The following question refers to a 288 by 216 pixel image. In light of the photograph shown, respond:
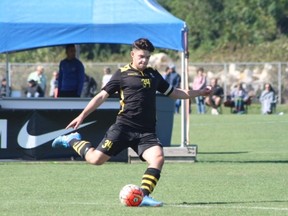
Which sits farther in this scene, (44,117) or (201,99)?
(201,99)

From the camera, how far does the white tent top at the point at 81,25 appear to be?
685 inches

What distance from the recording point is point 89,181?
14.3 meters

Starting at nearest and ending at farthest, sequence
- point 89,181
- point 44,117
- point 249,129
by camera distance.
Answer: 1. point 89,181
2. point 44,117
3. point 249,129

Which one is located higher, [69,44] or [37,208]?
[69,44]

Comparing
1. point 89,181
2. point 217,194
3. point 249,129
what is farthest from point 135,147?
point 249,129

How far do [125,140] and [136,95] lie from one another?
0.52 meters

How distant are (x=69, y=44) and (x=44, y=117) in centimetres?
140

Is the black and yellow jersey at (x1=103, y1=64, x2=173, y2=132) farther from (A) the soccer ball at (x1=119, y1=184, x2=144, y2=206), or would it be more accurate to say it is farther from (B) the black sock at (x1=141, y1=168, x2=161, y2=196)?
(A) the soccer ball at (x1=119, y1=184, x2=144, y2=206)

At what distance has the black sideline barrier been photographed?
17.8 meters

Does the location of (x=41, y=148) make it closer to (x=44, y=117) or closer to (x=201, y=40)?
(x=44, y=117)

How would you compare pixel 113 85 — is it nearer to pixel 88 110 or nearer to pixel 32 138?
pixel 88 110

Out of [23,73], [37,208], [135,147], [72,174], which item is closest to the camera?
[37,208]

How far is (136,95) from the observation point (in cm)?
1199

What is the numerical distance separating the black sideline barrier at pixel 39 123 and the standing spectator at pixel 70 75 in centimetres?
99
